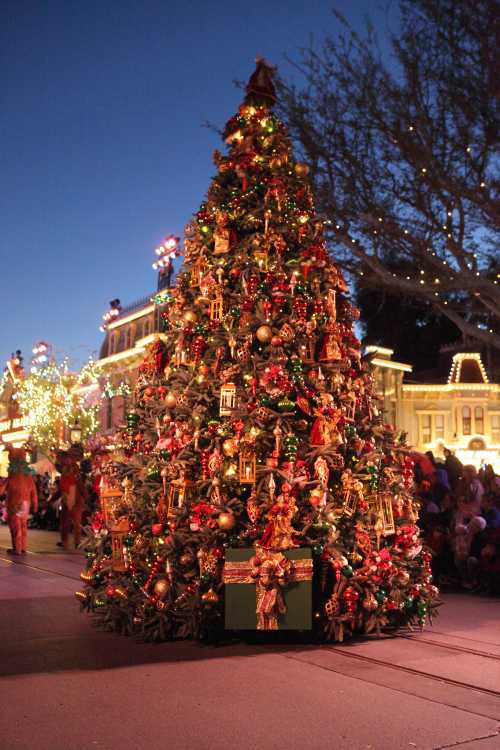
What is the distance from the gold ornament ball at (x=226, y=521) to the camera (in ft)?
21.3

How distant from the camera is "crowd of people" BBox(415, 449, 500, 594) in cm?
1001

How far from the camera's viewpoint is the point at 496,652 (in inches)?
255

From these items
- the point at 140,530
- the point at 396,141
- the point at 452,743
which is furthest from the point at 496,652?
the point at 396,141

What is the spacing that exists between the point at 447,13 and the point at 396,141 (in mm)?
2420

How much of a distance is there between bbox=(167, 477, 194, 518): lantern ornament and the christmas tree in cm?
1

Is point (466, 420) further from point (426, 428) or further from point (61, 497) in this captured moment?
point (61, 497)

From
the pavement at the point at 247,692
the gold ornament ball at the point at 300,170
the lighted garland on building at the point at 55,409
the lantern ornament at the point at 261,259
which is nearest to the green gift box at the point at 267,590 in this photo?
the pavement at the point at 247,692

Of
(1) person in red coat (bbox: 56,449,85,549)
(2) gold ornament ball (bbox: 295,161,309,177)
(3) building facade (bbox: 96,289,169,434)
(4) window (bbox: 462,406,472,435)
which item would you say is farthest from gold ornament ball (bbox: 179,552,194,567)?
(4) window (bbox: 462,406,472,435)

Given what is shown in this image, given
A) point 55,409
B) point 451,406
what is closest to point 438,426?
point 451,406

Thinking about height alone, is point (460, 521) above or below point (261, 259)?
below

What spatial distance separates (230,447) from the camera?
677 centimetres

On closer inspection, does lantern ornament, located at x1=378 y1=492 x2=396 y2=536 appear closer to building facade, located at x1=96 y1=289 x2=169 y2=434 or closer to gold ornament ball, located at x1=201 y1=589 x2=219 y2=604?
gold ornament ball, located at x1=201 y1=589 x2=219 y2=604

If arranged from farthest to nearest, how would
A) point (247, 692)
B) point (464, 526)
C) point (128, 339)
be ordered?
point (128, 339) → point (464, 526) → point (247, 692)

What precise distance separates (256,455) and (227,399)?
54cm
